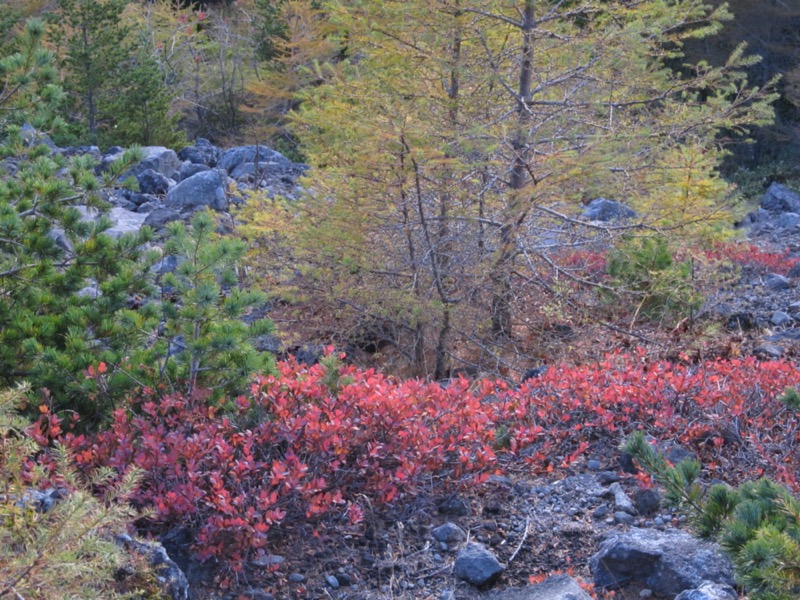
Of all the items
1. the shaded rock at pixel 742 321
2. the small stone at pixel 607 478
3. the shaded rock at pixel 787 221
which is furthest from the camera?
the shaded rock at pixel 787 221

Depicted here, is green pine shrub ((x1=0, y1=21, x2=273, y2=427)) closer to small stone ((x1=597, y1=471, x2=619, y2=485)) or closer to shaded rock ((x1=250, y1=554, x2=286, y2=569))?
shaded rock ((x1=250, y1=554, x2=286, y2=569))

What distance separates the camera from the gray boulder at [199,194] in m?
11.3

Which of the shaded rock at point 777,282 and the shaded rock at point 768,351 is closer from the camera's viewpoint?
the shaded rock at point 768,351

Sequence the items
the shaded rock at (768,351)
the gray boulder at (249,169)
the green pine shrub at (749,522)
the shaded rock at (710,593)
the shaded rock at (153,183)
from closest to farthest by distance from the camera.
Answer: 1. the green pine shrub at (749,522)
2. the shaded rock at (710,593)
3. the shaded rock at (768,351)
4. the shaded rock at (153,183)
5. the gray boulder at (249,169)

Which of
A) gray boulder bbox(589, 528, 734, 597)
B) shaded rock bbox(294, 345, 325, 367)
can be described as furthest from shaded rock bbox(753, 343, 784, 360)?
gray boulder bbox(589, 528, 734, 597)

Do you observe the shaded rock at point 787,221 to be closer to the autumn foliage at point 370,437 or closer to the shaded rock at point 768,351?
the shaded rock at point 768,351

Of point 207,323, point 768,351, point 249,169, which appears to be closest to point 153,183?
point 249,169

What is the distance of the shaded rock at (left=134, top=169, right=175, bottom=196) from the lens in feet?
41.5

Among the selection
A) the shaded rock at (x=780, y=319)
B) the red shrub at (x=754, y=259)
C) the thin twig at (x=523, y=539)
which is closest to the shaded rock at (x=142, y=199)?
the red shrub at (x=754, y=259)

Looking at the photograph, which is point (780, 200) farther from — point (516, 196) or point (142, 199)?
point (516, 196)

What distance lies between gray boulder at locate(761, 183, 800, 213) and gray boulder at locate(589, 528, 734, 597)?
54.1ft

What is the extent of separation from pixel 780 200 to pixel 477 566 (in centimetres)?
1743

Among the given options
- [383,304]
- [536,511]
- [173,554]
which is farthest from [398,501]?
[383,304]

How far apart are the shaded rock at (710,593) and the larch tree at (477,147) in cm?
371
